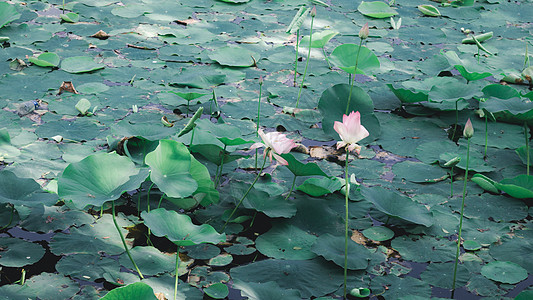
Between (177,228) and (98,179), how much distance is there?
285 mm

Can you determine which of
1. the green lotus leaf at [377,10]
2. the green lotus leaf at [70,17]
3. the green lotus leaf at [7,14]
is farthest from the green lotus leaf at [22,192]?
the green lotus leaf at [377,10]

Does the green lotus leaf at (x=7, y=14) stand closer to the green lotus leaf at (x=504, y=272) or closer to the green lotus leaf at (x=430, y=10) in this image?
the green lotus leaf at (x=430, y=10)

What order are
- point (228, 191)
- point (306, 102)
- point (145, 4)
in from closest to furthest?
point (228, 191) → point (306, 102) → point (145, 4)

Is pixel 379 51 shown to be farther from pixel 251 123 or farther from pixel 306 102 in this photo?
pixel 251 123

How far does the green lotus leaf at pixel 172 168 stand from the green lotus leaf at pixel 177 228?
11 cm

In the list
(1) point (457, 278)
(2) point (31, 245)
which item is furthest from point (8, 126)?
(1) point (457, 278)

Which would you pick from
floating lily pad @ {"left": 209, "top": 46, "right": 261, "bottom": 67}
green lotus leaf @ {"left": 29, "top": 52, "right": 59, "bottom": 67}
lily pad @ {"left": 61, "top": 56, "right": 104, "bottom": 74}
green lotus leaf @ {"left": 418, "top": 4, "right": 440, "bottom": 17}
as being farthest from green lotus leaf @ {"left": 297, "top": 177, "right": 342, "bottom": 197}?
green lotus leaf @ {"left": 418, "top": 4, "right": 440, "bottom": 17}

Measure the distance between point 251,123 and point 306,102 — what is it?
0.37m

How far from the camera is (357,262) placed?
1549mm

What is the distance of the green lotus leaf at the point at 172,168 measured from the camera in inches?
62.2

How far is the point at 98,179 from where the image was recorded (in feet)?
5.05

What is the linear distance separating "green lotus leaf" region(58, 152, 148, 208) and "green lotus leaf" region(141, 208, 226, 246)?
0.10 meters

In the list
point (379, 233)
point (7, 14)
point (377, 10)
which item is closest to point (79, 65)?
point (7, 14)

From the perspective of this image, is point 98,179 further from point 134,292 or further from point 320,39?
point 320,39
